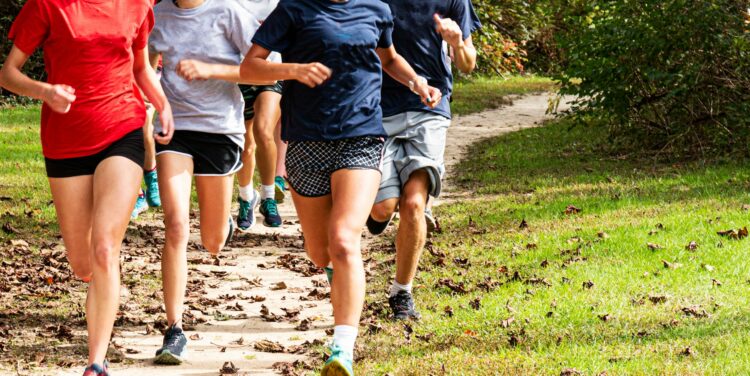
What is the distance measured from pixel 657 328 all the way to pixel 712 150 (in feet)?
26.4

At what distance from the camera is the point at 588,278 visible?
25.1 feet

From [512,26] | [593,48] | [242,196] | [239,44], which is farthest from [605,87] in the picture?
[512,26]

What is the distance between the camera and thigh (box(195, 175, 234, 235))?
6.37m

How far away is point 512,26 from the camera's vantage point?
28.8m

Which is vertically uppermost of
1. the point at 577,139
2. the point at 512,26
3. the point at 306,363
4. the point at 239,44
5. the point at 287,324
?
the point at 239,44

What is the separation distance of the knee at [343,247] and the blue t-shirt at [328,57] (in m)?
0.49

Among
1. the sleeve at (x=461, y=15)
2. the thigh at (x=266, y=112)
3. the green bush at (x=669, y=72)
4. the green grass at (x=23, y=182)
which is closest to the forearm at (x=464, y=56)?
the sleeve at (x=461, y=15)

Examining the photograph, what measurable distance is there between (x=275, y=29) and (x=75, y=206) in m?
1.28

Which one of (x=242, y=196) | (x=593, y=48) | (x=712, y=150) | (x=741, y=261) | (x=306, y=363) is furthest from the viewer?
(x=593, y=48)

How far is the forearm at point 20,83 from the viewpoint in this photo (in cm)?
518

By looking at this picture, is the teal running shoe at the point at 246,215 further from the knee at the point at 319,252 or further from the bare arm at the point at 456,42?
the knee at the point at 319,252

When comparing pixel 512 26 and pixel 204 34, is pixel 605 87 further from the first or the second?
pixel 512 26

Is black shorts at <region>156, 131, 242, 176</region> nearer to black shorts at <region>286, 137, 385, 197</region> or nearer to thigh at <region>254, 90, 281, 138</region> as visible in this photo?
black shorts at <region>286, 137, 385, 197</region>

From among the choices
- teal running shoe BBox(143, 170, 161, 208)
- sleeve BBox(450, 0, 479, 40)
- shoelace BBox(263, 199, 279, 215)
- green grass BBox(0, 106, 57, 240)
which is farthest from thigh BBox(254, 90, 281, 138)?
sleeve BBox(450, 0, 479, 40)
